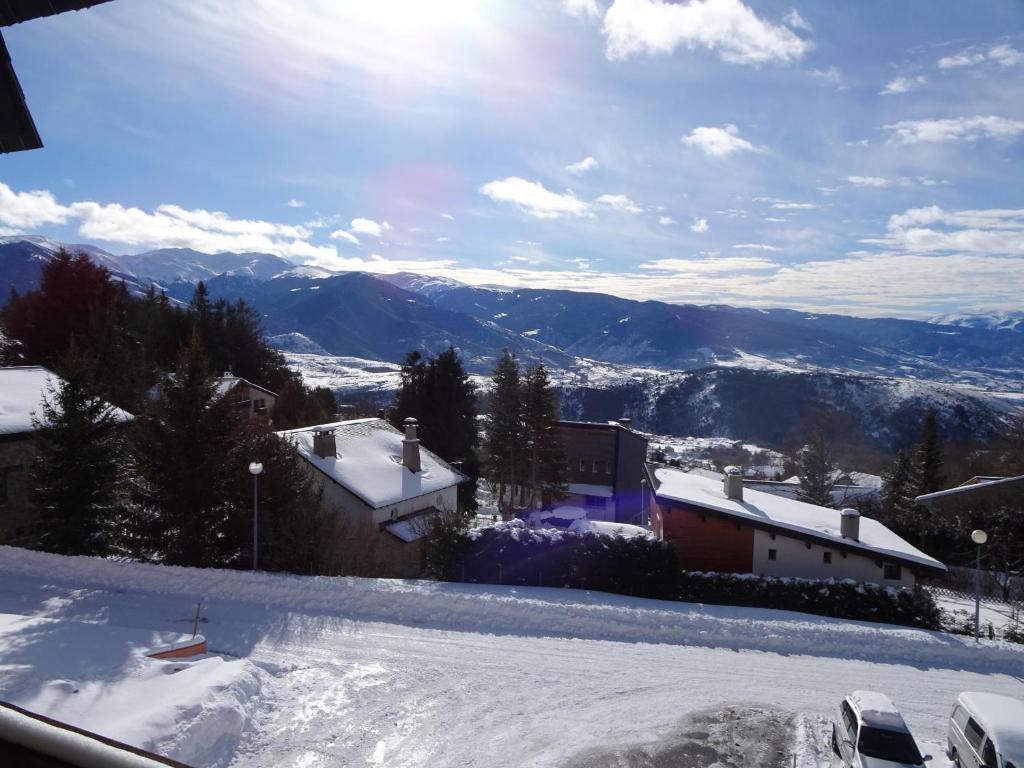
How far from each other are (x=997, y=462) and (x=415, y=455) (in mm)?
59225

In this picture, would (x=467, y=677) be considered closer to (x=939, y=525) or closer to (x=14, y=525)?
(x=14, y=525)

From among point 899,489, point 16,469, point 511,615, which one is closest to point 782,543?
point 511,615

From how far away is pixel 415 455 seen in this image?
31.4 meters

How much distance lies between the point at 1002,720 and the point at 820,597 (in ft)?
38.7

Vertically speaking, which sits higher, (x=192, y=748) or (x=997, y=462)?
(x=192, y=748)

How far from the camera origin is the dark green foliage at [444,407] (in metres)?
46.6

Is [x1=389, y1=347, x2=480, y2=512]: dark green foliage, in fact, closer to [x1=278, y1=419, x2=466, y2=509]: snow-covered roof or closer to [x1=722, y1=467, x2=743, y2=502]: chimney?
[x1=278, y1=419, x2=466, y2=509]: snow-covered roof

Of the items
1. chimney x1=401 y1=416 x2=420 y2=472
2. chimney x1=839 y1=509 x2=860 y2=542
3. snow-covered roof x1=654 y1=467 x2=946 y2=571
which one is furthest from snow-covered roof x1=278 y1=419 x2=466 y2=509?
chimney x1=839 y1=509 x2=860 y2=542

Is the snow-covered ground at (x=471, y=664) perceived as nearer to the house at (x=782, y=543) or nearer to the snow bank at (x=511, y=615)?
the snow bank at (x=511, y=615)

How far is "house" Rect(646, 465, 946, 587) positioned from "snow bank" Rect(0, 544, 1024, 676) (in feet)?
22.2

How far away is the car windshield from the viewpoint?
9.69 meters

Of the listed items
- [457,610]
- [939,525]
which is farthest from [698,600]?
[939,525]

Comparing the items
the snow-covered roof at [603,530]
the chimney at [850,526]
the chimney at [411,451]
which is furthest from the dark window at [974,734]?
the chimney at [411,451]

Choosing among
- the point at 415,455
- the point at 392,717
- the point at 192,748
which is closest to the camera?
the point at 192,748
